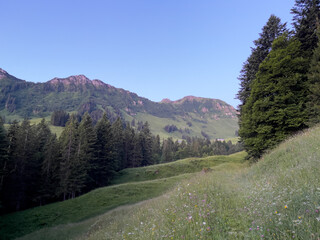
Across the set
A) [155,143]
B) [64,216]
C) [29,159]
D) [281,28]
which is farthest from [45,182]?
[155,143]

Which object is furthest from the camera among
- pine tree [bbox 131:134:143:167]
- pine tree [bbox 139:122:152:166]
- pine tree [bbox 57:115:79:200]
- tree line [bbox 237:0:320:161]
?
pine tree [bbox 139:122:152:166]

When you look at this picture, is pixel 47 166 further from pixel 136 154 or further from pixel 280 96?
pixel 280 96

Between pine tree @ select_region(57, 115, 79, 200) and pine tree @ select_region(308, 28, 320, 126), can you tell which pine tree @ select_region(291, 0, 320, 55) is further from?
pine tree @ select_region(57, 115, 79, 200)

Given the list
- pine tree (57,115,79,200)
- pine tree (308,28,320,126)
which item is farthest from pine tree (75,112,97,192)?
pine tree (308,28,320,126)

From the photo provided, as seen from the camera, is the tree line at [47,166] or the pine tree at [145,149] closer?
the tree line at [47,166]

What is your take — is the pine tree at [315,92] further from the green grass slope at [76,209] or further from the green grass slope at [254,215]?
the green grass slope at [76,209]

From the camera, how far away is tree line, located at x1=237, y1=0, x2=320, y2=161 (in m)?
18.9

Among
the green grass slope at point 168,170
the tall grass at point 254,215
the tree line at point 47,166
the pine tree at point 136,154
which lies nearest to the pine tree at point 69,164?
the tree line at point 47,166

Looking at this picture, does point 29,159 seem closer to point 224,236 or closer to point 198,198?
point 198,198

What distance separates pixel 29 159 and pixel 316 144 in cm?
4475

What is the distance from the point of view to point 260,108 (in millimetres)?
22766

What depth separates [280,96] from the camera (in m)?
20.8

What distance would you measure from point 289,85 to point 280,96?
151cm

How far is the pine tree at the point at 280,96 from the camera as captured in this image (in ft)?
64.4
